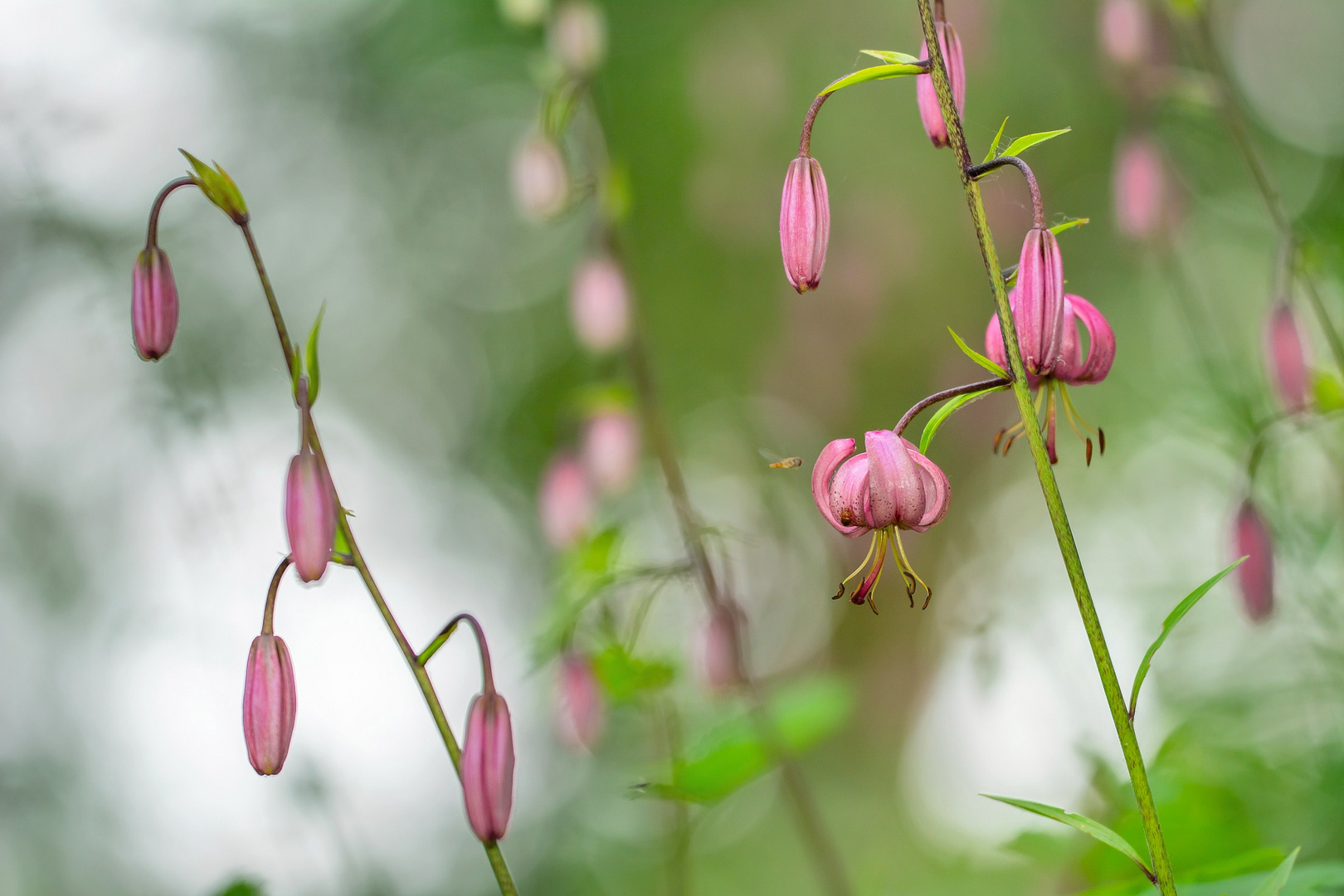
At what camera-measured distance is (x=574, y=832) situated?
387 centimetres

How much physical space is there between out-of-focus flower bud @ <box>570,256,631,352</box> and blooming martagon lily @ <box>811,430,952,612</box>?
2.75ft

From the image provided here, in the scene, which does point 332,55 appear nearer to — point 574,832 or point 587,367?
point 587,367

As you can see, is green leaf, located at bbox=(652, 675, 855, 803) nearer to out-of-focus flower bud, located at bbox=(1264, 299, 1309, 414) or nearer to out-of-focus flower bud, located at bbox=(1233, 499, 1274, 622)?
out-of-focus flower bud, located at bbox=(1233, 499, 1274, 622)

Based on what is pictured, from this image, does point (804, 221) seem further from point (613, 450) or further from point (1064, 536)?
point (613, 450)

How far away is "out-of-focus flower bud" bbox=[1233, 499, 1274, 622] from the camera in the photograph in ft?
3.08

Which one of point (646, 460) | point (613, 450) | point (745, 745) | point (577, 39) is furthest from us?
point (646, 460)

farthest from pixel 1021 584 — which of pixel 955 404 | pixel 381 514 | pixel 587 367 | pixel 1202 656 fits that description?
pixel 381 514

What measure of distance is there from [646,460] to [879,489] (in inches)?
111

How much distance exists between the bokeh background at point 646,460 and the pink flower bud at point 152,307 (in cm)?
52

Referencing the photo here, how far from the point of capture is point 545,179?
1369mm

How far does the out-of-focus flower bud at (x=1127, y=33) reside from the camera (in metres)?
1.34

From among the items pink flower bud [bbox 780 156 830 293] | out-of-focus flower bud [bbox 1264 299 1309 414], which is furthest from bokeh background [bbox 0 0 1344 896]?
pink flower bud [bbox 780 156 830 293]

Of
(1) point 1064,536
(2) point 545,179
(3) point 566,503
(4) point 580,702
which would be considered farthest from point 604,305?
(1) point 1064,536

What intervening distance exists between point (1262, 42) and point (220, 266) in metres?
4.41
